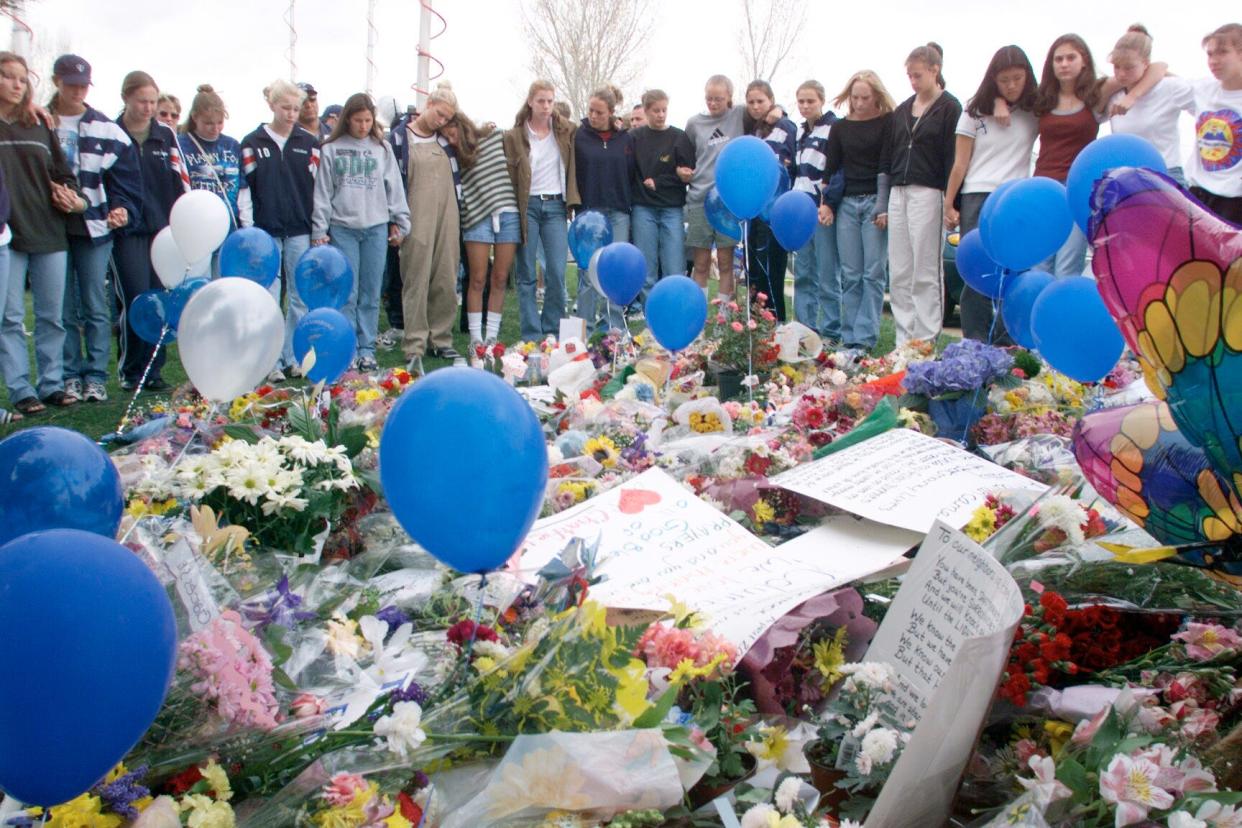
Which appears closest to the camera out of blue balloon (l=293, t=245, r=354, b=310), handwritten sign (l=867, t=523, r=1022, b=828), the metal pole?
handwritten sign (l=867, t=523, r=1022, b=828)

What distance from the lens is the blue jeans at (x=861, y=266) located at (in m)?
6.52

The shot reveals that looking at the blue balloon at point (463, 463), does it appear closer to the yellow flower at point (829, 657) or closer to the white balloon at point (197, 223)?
the yellow flower at point (829, 657)

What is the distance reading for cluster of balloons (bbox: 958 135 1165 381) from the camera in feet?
9.77

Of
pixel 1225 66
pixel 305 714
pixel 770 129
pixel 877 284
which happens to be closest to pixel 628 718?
pixel 305 714

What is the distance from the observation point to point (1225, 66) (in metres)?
4.42

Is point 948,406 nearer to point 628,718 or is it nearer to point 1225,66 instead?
point 628,718

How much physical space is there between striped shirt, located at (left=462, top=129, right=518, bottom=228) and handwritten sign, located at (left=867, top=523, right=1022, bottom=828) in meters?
5.51

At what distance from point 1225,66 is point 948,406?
250 centimetres

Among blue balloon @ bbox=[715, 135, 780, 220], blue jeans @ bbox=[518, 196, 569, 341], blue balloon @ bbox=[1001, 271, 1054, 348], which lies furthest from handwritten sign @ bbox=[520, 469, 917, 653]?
blue jeans @ bbox=[518, 196, 569, 341]

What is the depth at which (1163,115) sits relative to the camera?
488 centimetres

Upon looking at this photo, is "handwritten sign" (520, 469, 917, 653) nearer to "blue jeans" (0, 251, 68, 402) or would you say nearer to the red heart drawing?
the red heart drawing

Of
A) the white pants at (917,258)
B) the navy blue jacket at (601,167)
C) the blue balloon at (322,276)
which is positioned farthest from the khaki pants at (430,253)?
the white pants at (917,258)

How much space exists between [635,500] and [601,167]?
500 cm

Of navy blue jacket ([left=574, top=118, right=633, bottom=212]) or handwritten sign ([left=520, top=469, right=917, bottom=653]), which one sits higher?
navy blue jacket ([left=574, top=118, right=633, bottom=212])
